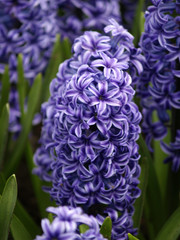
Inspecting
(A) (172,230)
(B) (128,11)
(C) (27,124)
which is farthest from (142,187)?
(B) (128,11)

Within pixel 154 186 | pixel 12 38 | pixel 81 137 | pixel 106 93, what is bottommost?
pixel 154 186

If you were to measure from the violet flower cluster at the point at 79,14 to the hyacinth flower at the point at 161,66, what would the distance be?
3.34 feet

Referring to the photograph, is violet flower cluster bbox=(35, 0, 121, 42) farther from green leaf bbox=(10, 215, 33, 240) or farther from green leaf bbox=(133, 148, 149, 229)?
green leaf bbox=(10, 215, 33, 240)

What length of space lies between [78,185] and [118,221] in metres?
0.23

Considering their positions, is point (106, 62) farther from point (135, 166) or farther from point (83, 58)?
point (135, 166)

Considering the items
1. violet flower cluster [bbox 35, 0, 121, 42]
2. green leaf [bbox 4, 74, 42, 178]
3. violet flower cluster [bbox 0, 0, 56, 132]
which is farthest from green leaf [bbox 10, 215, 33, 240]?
violet flower cluster [bbox 35, 0, 121, 42]

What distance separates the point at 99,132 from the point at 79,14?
1.60 m

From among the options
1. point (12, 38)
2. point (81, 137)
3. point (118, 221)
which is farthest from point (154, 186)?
point (12, 38)

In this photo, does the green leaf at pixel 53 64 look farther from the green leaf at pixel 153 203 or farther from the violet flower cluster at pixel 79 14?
the green leaf at pixel 153 203

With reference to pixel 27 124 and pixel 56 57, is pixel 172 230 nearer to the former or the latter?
pixel 27 124

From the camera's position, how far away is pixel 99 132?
5.82 ft

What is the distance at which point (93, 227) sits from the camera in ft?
4.61

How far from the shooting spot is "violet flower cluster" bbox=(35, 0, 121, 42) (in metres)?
3.05

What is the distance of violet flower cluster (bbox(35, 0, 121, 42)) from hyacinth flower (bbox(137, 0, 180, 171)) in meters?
1.02
